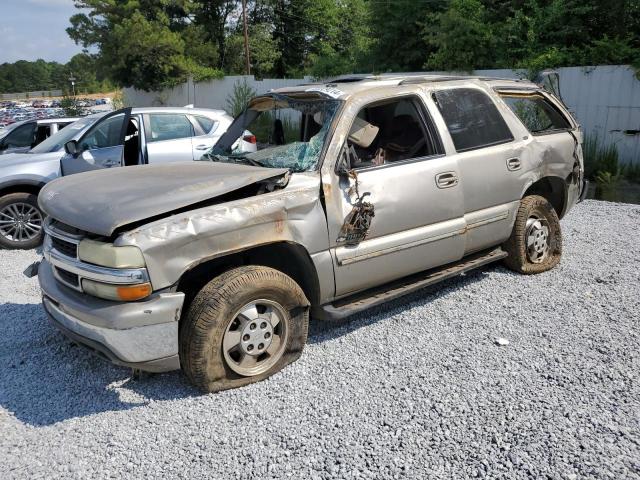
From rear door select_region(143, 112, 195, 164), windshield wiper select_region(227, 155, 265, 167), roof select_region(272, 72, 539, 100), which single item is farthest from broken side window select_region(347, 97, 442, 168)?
rear door select_region(143, 112, 195, 164)

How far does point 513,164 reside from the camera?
502cm

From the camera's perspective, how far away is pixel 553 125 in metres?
5.92

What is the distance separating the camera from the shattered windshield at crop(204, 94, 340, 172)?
4.04 meters

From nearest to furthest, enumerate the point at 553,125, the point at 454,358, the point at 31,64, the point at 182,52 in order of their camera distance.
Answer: the point at 454,358 < the point at 553,125 < the point at 182,52 < the point at 31,64

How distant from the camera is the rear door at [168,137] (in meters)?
7.77

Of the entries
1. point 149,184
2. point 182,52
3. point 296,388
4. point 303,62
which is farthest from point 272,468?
point 303,62

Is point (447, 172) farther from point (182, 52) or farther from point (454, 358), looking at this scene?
point (182, 52)

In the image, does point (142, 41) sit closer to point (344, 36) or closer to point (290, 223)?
point (344, 36)

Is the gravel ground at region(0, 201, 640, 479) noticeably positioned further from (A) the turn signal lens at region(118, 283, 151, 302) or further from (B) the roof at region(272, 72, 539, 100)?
(B) the roof at region(272, 72, 539, 100)

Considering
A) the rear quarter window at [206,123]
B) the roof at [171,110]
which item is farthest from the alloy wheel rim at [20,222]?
the rear quarter window at [206,123]

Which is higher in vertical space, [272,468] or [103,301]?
[103,301]

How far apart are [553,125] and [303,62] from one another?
105ft

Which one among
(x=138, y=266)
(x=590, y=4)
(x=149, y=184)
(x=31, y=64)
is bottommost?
(x=138, y=266)

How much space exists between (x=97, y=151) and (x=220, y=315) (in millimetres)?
5056
